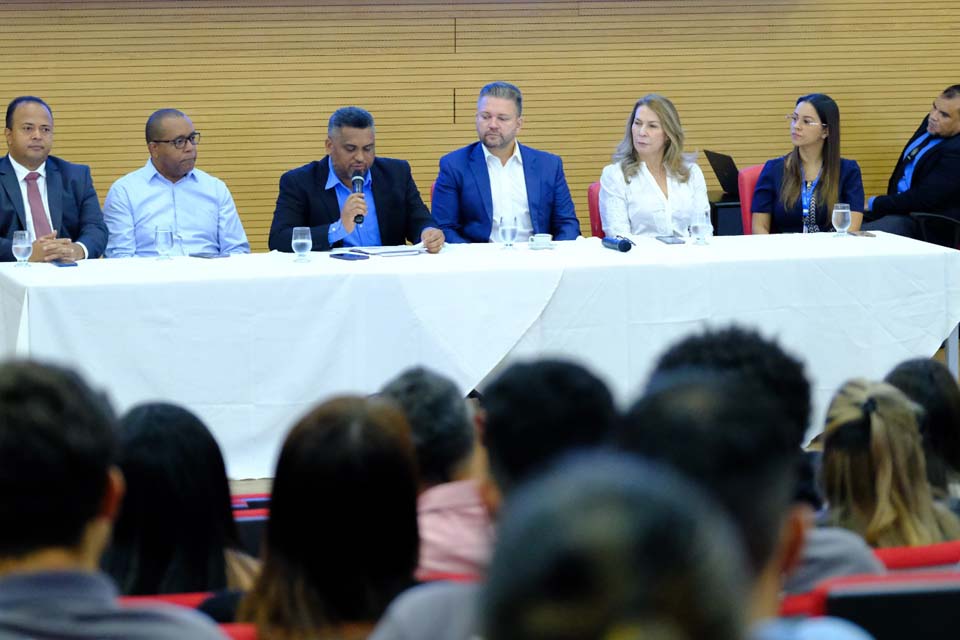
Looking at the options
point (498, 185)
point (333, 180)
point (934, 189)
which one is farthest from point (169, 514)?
point (934, 189)

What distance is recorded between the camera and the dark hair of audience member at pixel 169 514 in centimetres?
193

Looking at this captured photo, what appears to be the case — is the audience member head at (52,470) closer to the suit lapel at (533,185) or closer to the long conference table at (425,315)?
the long conference table at (425,315)

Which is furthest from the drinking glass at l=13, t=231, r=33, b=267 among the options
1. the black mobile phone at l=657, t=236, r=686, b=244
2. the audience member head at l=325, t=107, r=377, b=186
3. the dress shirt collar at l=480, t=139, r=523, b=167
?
the black mobile phone at l=657, t=236, r=686, b=244

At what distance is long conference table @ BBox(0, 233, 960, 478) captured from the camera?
4.03 m

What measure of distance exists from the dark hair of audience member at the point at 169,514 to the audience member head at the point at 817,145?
12.9 feet

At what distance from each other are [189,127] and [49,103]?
1753 millimetres

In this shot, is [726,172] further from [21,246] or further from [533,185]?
[21,246]

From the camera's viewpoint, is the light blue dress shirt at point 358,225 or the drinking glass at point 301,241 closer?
the drinking glass at point 301,241

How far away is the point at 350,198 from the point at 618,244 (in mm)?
1013

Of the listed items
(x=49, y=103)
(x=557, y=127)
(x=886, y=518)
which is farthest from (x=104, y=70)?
(x=886, y=518)

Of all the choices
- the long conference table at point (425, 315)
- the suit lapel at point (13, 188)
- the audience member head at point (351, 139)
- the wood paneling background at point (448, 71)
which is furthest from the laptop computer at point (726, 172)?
the suit lapel at point (13, 188)

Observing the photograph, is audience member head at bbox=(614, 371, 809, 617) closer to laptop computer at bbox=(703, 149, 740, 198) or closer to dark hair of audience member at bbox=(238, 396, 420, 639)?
dark hair of audience member at bbox=(238, 396, 420, 639)

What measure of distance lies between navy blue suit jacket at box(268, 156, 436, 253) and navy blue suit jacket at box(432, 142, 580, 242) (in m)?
0.11

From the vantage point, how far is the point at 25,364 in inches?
52.7
